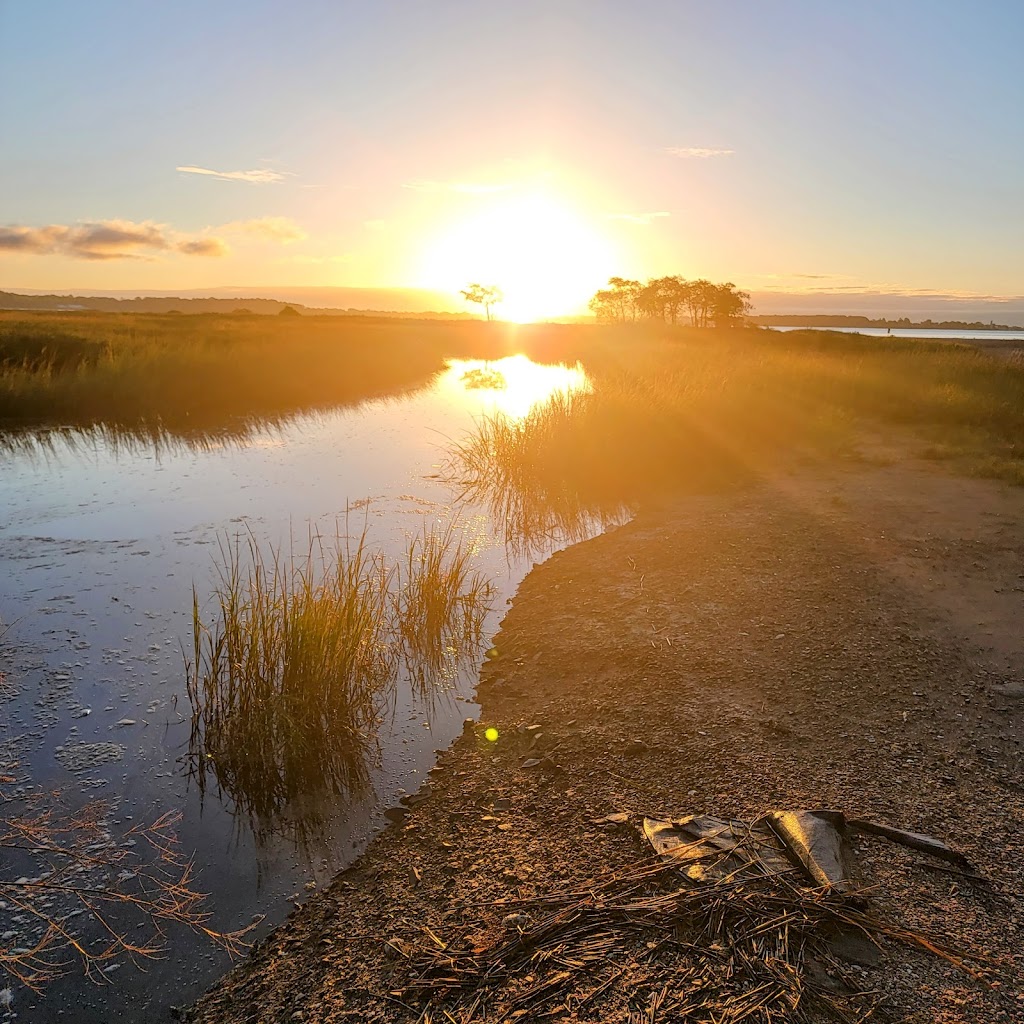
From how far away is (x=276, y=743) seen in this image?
411cm

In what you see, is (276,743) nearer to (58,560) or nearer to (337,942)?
(337,942)

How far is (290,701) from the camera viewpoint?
4.23m

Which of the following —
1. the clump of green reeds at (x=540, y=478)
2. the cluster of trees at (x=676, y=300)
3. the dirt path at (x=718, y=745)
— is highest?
the cluster of trees at (x=676, y=300)

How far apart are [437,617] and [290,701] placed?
6.07ft

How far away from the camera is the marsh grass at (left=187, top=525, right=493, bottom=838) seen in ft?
12.7

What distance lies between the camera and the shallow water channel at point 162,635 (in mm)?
3107

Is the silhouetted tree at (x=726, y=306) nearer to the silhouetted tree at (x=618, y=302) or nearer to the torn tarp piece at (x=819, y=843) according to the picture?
the silhouetted tree at (x=618, y=302)

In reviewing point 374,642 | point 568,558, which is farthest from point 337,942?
point 568,558

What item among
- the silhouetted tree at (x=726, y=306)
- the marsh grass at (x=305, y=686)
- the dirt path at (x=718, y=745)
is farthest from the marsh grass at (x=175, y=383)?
the silhouetted tree at (x=726, y=306)

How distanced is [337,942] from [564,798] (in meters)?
1.32

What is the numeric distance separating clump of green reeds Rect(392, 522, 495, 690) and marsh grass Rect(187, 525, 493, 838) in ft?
0.04

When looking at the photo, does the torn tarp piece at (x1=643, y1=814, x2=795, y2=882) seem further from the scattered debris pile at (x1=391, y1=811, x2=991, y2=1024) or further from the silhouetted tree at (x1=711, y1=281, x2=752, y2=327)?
the silhouetted tree at (x1=711, y1=281, x2=752, y2=327)

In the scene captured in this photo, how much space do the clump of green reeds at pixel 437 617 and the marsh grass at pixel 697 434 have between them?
2261mm

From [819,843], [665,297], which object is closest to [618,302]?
[665,297]
